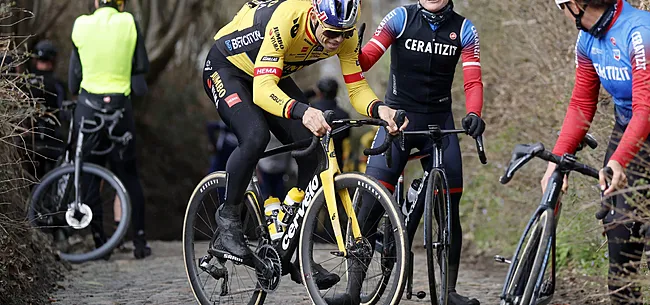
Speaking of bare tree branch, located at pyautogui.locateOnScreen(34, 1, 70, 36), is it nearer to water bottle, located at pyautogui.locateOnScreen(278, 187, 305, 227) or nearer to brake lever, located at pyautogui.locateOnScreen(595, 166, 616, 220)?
water bottle, located at pyautogui.locateOnScreen(278, 187, 305, 227)

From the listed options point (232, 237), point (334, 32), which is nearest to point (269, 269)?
point (232, 237)

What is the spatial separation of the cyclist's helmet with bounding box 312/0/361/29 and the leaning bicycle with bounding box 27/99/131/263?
4330 mm

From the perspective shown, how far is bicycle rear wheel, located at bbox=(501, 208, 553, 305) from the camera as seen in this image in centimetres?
522

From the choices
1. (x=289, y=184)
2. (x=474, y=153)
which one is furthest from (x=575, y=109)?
(x=289, y=184)

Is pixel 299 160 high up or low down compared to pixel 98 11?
down

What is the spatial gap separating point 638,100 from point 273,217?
8.13ft

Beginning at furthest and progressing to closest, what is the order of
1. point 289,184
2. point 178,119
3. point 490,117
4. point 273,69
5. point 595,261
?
point 178,119, point 289,184, point 490,117, point 595,261, point 273,69

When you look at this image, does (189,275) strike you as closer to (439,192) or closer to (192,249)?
(192,249)

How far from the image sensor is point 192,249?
726 centimetres

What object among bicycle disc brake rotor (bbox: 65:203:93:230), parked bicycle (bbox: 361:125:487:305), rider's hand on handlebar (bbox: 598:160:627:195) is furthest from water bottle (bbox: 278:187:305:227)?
bicycle disc brake rotor (bbox: 65:203:93:230)

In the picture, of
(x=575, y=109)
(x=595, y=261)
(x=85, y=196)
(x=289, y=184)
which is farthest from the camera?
(x=289, y=184)

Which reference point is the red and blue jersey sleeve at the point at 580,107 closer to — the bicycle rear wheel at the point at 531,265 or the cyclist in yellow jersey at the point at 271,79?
the bicycle rear wheel at the point at 531,265

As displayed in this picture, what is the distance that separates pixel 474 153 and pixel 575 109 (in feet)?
21.4

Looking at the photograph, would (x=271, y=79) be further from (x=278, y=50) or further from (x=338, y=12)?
(x=338, y=12)
